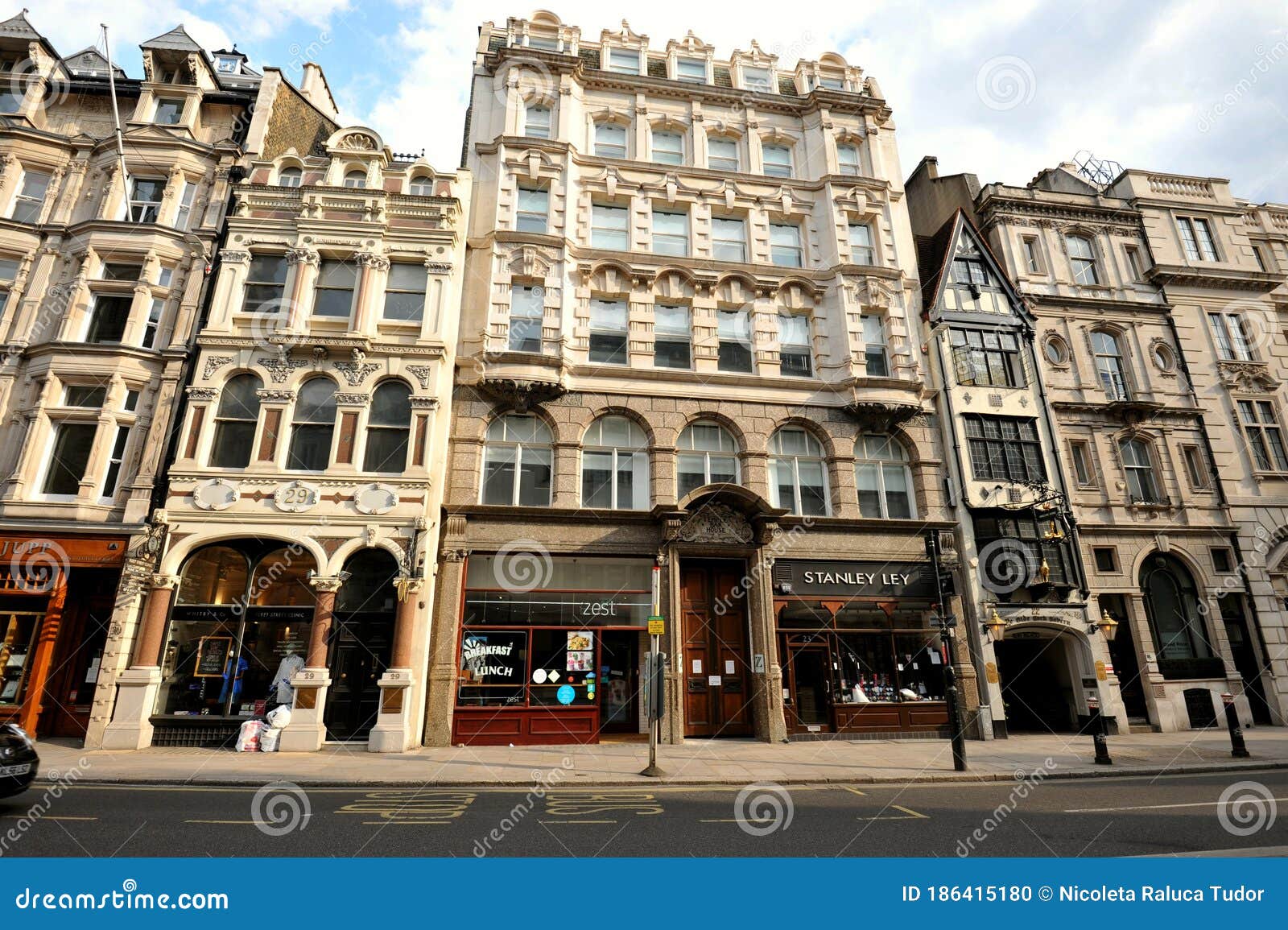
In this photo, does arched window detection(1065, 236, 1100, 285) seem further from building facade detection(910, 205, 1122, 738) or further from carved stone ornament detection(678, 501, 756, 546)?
carved stone ornament detection(678, 501, 756, 546)

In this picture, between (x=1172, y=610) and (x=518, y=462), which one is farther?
(x=1172, y=610)

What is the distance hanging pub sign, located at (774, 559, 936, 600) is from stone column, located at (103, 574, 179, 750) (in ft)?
52.9

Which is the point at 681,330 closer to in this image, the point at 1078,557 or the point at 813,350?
the point at 813,350

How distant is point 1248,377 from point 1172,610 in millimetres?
10472

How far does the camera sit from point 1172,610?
21391 millimetres

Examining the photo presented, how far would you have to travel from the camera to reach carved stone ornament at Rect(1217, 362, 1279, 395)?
2450cm

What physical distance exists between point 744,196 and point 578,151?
20.7 ft

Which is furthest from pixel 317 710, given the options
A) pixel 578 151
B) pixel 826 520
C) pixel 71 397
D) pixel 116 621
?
pixel 578 151

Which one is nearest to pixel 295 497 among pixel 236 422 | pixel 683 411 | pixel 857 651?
pixel 236 422

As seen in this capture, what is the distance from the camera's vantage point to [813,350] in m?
22.1

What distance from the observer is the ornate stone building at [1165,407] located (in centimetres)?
2088
